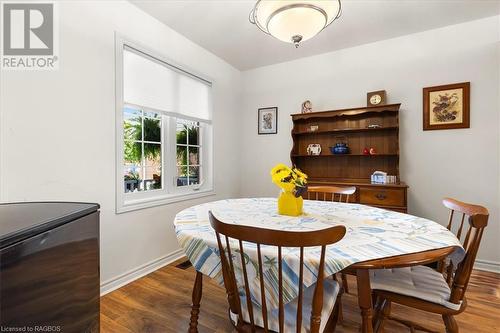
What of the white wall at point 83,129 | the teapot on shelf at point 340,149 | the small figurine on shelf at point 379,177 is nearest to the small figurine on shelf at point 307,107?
the teapot on shelf at point 340,149

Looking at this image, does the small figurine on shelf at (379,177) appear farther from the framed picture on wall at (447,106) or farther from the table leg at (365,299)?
the table leg at (365,299)

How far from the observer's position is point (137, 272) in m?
2.35

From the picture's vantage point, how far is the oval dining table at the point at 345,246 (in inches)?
37.7

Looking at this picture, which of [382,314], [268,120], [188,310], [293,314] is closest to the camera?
[293,314]

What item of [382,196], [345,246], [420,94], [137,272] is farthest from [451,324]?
[420,94]

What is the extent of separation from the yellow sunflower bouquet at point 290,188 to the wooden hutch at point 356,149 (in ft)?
4.52

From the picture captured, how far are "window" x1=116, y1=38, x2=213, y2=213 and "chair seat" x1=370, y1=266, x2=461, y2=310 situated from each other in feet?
6.75

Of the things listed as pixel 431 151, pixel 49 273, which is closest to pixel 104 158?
pixel 49 273

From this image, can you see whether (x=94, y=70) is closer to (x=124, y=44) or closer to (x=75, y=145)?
(x=124, y=44)

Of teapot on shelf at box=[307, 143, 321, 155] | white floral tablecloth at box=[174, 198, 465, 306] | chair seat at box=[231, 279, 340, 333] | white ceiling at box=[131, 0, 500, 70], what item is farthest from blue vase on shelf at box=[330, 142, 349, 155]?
chair seat at box=[231, 279, 340, 333]

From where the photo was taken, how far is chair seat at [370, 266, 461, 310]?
1.16 meters

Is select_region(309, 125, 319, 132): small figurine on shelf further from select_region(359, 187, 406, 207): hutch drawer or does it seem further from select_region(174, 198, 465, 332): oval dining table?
select_region(174, 198, 465, 332): oval dining table

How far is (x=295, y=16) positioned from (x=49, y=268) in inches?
63.6

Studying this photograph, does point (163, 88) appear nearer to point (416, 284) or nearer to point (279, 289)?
point (279, 289)
